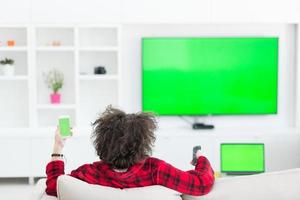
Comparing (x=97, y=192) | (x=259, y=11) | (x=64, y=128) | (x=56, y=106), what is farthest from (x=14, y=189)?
(x=97, y=192)

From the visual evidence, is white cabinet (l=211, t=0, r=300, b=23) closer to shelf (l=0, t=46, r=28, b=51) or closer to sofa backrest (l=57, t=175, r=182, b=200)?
shelf (l=0, t=46, r=28, b=51)

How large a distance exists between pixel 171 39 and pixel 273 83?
1272 millimetres

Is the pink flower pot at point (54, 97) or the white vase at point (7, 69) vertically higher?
the white vase at point (7, 69)

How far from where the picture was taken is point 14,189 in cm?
553

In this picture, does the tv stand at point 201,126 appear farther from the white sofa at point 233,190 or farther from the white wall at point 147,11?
the white sofa at point 233,190

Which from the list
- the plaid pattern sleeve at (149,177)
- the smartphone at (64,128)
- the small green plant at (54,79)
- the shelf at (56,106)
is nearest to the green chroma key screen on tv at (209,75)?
the shelf at (56,106)

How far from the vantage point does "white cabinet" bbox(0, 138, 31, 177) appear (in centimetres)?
566

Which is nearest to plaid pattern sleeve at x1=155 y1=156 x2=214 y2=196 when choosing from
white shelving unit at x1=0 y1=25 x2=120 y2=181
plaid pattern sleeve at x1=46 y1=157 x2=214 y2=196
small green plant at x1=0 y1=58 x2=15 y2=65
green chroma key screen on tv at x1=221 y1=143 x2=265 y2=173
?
plaid pattern sleeve at x1=46 y1=157 x2=214 y2=196

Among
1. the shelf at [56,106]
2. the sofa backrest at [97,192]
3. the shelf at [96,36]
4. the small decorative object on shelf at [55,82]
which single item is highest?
the shelf at [96,36]

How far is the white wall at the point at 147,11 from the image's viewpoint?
5785mm

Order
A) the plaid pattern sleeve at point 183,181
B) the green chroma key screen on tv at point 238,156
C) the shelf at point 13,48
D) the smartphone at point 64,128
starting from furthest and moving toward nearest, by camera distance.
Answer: the shelf at point 13,48, the green chroma key screen on tv at point 238,156, the smartphone at point 64,128, the plaid pattern sleeve at point 183,181

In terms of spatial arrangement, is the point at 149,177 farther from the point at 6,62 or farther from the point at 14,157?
the point at 6,62

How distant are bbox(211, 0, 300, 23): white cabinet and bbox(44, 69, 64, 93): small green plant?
1821 mm

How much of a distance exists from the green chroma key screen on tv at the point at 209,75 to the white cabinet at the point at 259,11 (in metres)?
0.23
